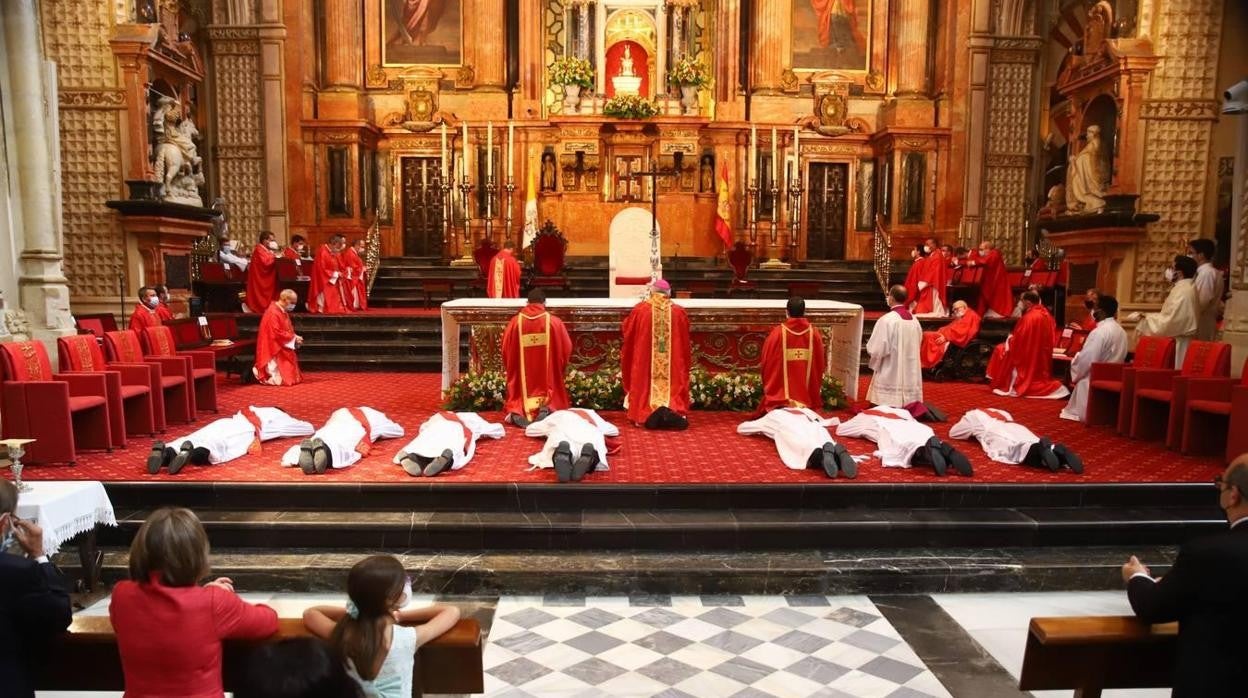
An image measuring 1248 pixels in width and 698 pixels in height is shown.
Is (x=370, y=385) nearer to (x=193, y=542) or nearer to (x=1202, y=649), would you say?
(x=193, y=542)

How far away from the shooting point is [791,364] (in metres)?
8.91

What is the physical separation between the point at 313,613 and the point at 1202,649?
2984 mm

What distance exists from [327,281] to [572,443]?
9.24 metres

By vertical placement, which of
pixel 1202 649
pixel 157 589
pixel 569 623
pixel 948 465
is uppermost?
pixel 157 589

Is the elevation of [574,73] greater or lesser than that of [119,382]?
greater

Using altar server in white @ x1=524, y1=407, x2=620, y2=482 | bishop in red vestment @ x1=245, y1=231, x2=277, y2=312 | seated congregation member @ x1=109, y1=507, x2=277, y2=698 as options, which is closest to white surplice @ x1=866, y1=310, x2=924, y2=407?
altar server in white @ x1=524, y1=407, x2=620, y2=482

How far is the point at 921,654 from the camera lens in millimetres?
4645

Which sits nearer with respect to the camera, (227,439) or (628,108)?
(227,439)

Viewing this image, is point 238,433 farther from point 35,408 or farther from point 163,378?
point 163,378

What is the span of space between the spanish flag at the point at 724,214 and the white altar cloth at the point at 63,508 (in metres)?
14.4

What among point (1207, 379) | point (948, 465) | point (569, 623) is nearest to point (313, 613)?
point (569, 623)

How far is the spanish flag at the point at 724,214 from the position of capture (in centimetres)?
1800

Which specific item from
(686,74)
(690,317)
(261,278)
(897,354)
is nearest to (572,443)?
(690,317)

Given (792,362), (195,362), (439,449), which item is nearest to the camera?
(439,449)
